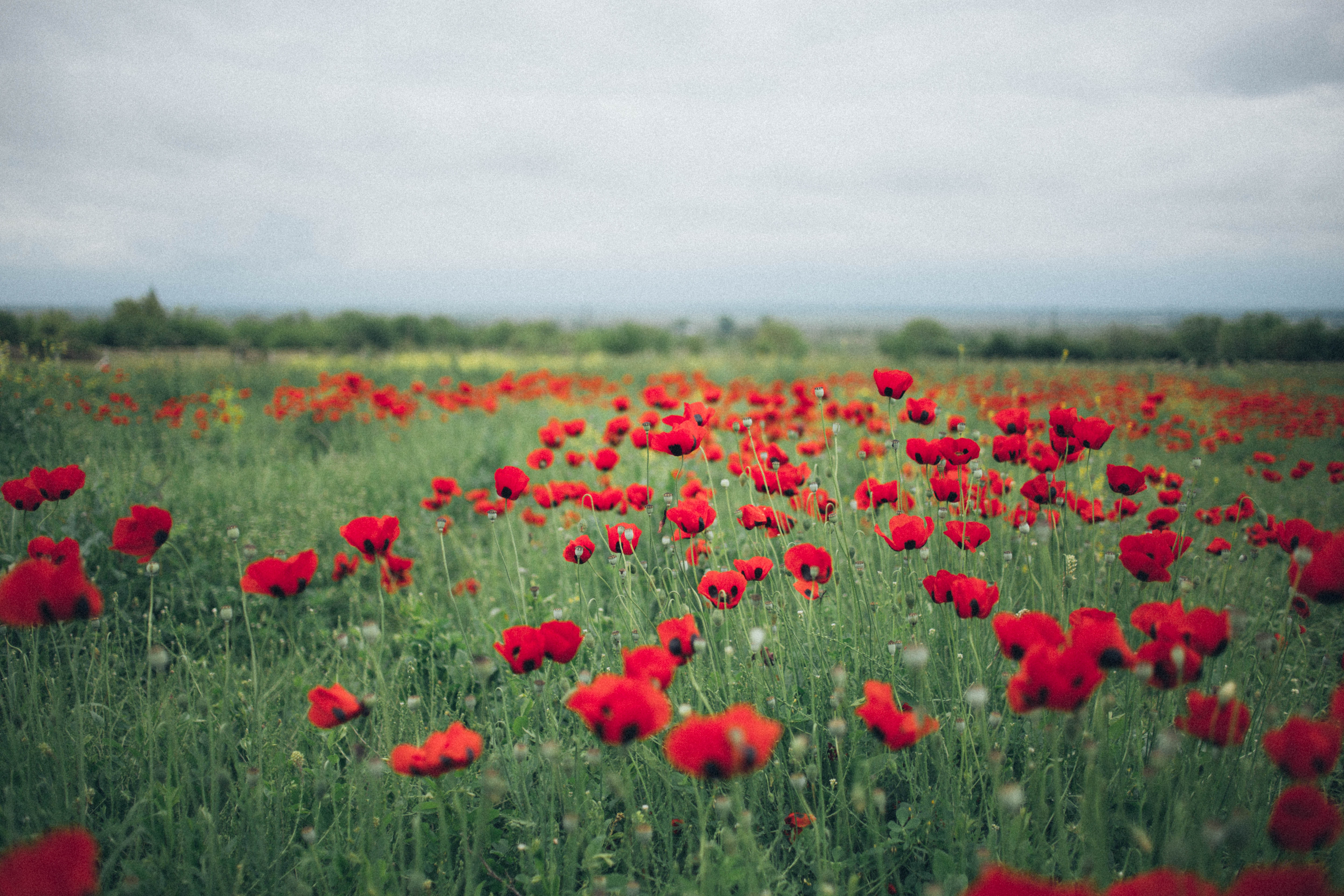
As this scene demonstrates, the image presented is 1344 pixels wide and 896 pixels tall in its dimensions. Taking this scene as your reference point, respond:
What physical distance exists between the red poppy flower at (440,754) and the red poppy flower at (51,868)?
46 cm

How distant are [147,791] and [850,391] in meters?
7.37

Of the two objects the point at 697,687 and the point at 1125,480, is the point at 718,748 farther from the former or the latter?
the point at 1125,480

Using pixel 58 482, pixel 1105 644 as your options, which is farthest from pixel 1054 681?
pixel 58 482

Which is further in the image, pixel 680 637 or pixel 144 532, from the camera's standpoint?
pixel 144 532

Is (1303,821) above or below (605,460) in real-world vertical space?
below

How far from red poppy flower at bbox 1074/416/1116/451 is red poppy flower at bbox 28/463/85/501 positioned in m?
3.17

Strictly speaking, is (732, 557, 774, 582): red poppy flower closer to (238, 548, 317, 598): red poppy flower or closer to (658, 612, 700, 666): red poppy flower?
(658, 612, 700, 666): red poppy flower

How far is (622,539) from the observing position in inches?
74.3

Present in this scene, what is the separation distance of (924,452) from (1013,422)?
51 centimetres

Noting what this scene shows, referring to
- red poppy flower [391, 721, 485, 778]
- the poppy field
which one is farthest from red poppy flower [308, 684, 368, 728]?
red poppy flower [391, 721, 485, 778]

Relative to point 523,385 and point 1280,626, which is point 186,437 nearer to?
point 523,385

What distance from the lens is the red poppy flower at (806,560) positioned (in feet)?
5.57

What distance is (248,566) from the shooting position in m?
1.58

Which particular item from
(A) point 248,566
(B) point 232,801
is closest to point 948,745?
(A) point 248,566
